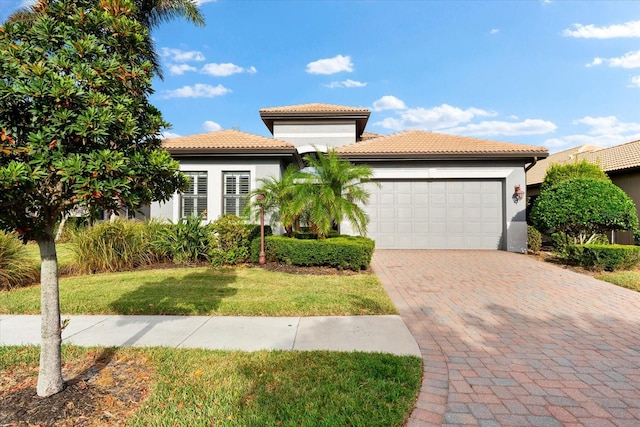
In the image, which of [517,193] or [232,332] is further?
[517,193]

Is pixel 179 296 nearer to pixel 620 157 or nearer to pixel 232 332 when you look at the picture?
pixel 232 332

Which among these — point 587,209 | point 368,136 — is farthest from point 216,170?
point 587,209

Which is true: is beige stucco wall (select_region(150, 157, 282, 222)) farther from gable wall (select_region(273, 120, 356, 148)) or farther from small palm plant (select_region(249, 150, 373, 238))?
gable wall (select_region(273, 120, 356, 148))

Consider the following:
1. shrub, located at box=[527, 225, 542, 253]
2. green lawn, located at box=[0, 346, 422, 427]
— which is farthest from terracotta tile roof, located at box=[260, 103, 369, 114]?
green lawn, located at box=[0, 346, 422, 427]

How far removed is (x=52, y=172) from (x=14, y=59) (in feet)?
2.80

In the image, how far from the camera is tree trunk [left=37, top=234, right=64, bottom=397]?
2.66 m

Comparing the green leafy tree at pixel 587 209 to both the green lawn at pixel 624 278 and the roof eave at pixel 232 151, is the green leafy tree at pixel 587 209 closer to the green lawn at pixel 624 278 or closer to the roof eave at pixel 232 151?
the green lawn at pixel 624 278

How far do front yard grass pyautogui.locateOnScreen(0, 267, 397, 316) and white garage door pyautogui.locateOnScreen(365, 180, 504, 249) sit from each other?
17.7 feet

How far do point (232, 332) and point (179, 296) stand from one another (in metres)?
2.20

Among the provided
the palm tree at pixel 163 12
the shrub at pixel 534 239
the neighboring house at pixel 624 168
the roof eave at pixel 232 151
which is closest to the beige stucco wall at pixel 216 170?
the roof eave at pixel 232 151

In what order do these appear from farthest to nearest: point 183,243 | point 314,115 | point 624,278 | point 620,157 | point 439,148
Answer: point 314,115 < point 620,157 < point 439,148 < point 183,243 < point 624,278

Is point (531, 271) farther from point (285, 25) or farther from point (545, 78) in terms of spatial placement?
point (285, 25)

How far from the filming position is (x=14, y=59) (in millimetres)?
2275

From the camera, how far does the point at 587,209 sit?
910 centimetres
